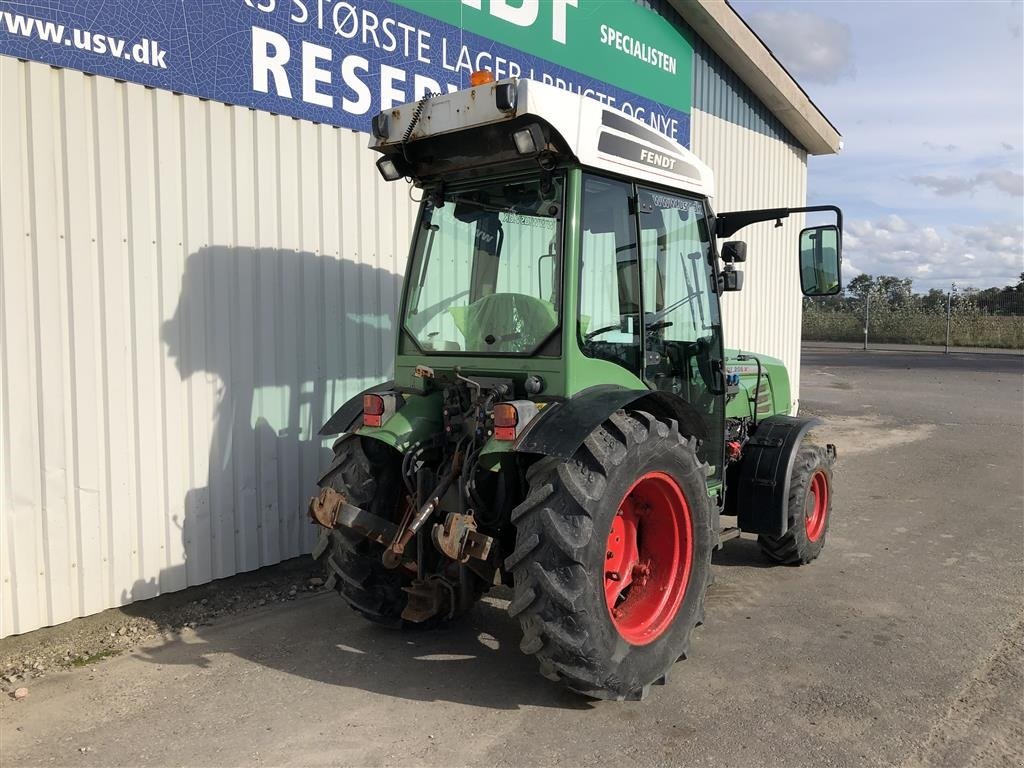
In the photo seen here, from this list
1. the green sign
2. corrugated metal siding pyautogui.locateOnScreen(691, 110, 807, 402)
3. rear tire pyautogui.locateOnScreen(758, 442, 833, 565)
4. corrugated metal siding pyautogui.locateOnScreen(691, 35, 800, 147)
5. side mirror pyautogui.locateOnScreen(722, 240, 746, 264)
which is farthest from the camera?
corrugated metal siding pyautogui.locateOnScreen(691, 110, 807, 402)

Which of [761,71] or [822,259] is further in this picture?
[761,71]

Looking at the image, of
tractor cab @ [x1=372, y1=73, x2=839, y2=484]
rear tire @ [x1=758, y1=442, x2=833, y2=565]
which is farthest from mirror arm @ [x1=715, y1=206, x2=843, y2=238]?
rear tire @ [x1=758, y1=442, x2=833, y2=565]

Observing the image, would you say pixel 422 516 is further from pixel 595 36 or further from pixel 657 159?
pixel 595 36

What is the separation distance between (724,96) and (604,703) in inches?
331

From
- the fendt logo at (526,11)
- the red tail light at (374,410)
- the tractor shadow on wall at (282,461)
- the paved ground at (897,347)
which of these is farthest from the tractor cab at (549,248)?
the paved ground at (897,347)

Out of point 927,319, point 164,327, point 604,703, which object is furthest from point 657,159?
point 927,319

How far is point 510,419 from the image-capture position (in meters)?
3.53

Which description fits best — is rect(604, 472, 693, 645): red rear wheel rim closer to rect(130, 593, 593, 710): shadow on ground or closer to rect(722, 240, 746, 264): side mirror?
rect(130, 593, 593, 710): shadow on ground

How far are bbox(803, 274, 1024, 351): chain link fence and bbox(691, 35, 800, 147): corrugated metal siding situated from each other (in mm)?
18702

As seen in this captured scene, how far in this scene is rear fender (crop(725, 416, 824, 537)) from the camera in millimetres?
5199

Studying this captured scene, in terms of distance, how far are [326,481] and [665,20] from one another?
23.0 feet

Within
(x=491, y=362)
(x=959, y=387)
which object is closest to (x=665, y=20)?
(x=491, y=362)

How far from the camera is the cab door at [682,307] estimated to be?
4352mm

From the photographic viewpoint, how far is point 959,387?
17.7 metres
